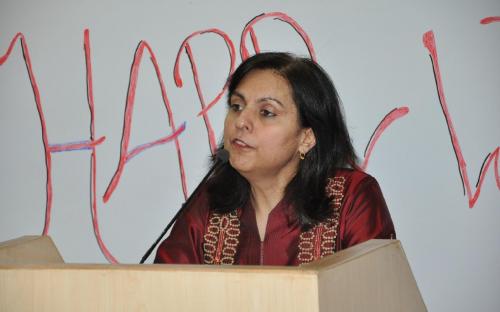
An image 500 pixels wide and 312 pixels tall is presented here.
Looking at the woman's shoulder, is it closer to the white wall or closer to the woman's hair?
the woman's hair

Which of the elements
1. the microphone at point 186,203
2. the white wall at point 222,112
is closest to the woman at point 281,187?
the microphone at point 186,203

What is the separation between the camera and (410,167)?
2.42 metres

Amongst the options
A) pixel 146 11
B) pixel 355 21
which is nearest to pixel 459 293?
pixel 355 21

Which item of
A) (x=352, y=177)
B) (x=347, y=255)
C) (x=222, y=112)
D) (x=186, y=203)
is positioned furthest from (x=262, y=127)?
(x=347, y=255)

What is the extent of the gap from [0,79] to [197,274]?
2024 millimetres

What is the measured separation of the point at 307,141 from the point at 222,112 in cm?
59

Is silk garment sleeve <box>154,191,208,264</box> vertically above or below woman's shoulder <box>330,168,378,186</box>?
below

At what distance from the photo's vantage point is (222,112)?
257cm

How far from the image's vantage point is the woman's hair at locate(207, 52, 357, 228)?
1995 millimetres

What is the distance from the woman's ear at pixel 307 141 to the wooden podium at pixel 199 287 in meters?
0.91

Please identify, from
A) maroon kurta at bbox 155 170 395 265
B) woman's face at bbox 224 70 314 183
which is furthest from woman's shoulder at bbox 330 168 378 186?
woman's face at bbox 224 70 314 183

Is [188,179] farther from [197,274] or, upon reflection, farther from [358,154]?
[197,274]

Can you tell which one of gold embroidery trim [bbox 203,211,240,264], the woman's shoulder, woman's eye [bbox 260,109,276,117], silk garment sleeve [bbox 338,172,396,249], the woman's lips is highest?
woman's eye [bbox 260,109,276,117]

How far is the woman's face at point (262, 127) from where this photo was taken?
6.31 ft
